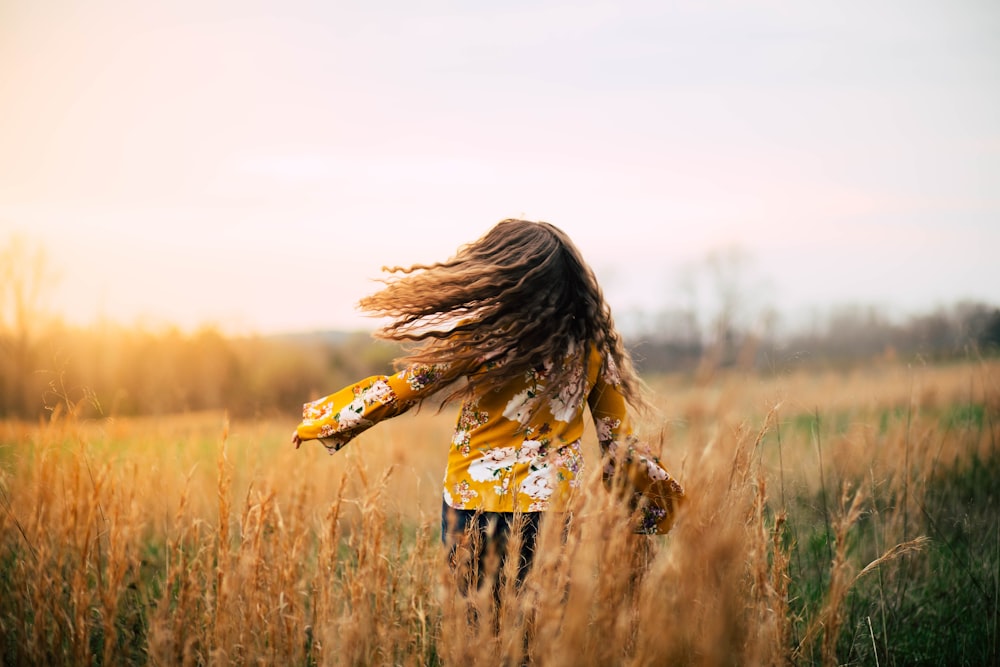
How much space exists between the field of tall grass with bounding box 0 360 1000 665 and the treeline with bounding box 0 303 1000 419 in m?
0.09

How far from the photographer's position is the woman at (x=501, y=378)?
2.34 meters

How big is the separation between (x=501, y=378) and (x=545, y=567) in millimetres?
819

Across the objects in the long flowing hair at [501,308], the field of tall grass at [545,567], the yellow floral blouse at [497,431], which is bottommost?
the field of tall grass at [545,567]

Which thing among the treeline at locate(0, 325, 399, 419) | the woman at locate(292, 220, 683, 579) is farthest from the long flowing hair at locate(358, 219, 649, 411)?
the treeline at locate(0, 325, 399, 419)

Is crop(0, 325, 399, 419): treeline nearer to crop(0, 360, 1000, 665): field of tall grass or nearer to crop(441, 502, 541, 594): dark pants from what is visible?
crop(0, 360, 1000, 665): field of tall grass

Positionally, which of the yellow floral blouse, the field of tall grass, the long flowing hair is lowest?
the field of tall grass

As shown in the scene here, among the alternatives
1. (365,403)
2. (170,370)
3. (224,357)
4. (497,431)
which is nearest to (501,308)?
(497,431)

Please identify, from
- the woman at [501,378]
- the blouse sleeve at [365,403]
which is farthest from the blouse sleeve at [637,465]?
the blouse sleeve at [365,403]

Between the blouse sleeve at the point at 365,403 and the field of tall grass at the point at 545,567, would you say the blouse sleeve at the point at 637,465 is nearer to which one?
the field of tall grass at the point at 545,567

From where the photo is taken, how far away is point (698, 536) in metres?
1.49

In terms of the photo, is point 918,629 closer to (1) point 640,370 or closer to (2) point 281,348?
(1) point 640,370

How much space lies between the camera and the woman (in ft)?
7.69

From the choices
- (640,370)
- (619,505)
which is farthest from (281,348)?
(619,505)

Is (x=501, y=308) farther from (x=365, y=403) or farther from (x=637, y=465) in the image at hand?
(x=637, y=465)
